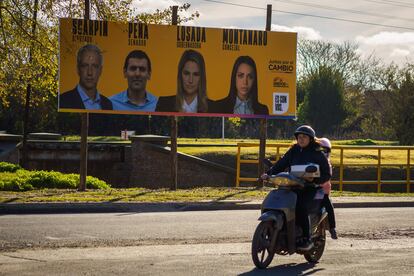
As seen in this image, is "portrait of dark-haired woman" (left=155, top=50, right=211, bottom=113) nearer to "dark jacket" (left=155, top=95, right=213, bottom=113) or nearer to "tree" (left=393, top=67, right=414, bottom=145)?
"dark jacket" (left=155, top=95, right=213, bottom=113)

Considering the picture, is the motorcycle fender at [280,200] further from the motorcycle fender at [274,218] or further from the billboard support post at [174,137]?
the billboard support post at [174,137]

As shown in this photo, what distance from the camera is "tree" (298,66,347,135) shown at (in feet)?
215

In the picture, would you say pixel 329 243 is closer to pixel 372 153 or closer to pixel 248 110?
pixel 248 110

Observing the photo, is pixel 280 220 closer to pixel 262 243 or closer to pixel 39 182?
pixel 262 243

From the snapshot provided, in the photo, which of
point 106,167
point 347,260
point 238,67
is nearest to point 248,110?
point 238,67

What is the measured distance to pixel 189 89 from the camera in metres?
22.5

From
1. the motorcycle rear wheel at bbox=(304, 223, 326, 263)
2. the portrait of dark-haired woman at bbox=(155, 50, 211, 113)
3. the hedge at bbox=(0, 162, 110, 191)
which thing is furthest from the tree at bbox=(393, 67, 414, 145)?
the motorcycle rear wheel at bbox=(304, 223, 326, 263)

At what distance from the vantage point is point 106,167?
3203cm

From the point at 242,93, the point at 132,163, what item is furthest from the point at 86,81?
the point at 132,163

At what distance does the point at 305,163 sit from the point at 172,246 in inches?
99.1

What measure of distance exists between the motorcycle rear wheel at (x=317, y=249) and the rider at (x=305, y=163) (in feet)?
0.86

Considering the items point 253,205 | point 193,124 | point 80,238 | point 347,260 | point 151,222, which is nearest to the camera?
point 347,260

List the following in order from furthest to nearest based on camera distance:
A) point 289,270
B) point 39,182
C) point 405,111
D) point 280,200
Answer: point 405,111
point 39,182
point 289,270
point 280,200

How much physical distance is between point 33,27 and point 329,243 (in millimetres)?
11249
